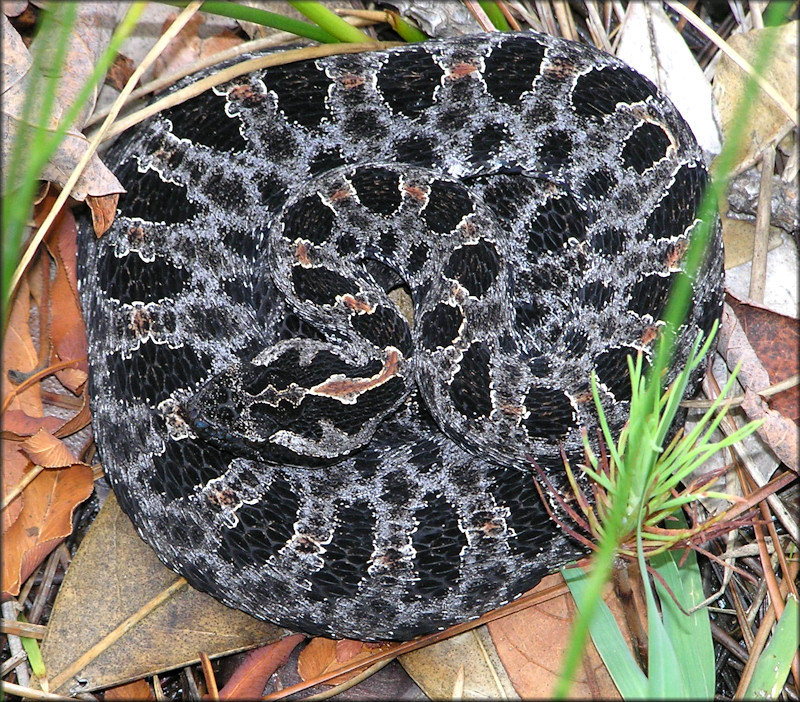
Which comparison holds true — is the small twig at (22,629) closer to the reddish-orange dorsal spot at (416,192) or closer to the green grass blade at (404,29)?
the reddish-orange dorsal spot at (416,192)

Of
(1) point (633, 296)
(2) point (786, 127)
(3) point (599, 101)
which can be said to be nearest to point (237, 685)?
(1) point (633, 296)

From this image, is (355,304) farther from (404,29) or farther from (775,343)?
(775,343)

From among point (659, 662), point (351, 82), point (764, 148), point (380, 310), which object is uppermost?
point (351, 82)

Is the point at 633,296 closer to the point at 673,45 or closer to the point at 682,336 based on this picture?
the point at 682,336

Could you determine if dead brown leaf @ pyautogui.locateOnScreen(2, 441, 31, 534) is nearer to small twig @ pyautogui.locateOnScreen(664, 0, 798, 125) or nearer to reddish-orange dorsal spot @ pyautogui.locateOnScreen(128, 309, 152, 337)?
reddish-orange dorsal spot @ pyautogui.locateOnScreen(128, 309, 152, 337)

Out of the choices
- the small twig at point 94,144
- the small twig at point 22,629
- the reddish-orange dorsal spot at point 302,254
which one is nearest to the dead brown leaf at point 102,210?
the small twig at point 94,144

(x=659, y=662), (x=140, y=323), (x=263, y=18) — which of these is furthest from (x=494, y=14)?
(x=659, y=662)

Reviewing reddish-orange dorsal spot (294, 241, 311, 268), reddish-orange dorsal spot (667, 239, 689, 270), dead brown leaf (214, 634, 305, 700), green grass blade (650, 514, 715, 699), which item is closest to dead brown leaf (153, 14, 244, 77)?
reddish-orange dorsal spot (294, 241, 311, 268)
